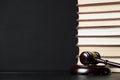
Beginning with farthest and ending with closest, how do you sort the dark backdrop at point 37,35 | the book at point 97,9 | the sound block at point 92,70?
the dark backdrop at point 37,35
the book at point 97,9
the sound block at point 92,70

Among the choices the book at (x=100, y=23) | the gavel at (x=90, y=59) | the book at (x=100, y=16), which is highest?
the book at (x=100, y=16)

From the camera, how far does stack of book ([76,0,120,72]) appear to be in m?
1.30

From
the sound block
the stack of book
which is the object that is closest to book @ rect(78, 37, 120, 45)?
the stack of book

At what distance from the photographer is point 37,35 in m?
1.59

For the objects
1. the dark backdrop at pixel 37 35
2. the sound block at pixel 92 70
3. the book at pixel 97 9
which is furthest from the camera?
the dark backdrop at pixel 37 35

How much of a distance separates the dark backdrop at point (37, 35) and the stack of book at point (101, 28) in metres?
0.19

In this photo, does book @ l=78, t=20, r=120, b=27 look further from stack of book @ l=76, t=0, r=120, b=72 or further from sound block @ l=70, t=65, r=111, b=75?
sound block @ l=70, t=65, r=111, b=75

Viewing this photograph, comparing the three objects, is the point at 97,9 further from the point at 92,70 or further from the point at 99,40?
the point at 92,70

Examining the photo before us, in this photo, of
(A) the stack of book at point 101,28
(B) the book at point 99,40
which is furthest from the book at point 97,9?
(B) the book at point 99,40

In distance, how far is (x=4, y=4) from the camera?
1630 mm

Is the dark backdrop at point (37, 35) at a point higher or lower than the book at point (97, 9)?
lower

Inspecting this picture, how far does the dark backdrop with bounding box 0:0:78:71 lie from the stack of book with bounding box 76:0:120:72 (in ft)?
0.63

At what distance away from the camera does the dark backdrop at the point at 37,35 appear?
1549 millimetres

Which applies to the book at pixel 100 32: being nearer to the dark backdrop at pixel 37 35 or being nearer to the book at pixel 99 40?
the book at pixel 99 40
